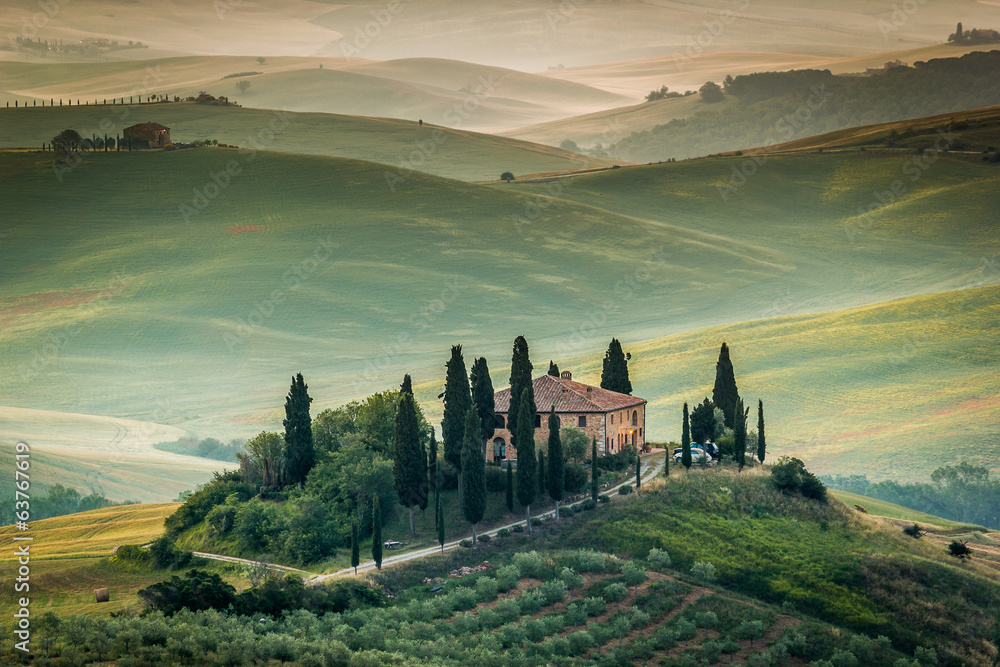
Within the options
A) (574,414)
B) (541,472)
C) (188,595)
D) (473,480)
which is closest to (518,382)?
(574,414)

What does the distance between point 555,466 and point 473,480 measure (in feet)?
16.8

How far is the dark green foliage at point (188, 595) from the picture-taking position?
49219mm

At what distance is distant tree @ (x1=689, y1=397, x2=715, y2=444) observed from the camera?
7988cm

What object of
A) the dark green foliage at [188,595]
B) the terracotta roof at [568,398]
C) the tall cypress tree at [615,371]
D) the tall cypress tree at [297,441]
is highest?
the tall cypress tree at [615,371]

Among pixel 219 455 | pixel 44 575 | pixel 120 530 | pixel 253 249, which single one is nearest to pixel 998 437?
pixel 219 455

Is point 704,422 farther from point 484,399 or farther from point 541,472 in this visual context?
point 541,472

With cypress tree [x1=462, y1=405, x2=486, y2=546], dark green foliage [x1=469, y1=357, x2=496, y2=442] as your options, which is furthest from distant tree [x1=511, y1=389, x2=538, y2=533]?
dark green foliage [x1=469, y1=357, x2=496, y2=442]

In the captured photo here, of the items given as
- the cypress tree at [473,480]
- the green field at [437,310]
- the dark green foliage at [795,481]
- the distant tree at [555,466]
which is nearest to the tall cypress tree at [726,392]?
the dark green foliage at [795,481]

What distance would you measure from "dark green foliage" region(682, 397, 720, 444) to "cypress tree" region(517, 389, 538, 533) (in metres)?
18.4

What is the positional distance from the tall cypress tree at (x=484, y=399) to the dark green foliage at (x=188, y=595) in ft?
81.2

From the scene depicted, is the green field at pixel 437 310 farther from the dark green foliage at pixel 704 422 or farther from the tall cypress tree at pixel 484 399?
the tall cypress tree at pixel 484 399

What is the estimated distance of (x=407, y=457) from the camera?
64.6m

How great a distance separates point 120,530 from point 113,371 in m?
85.7

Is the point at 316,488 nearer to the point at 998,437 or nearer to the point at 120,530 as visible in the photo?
the point at 120,530
